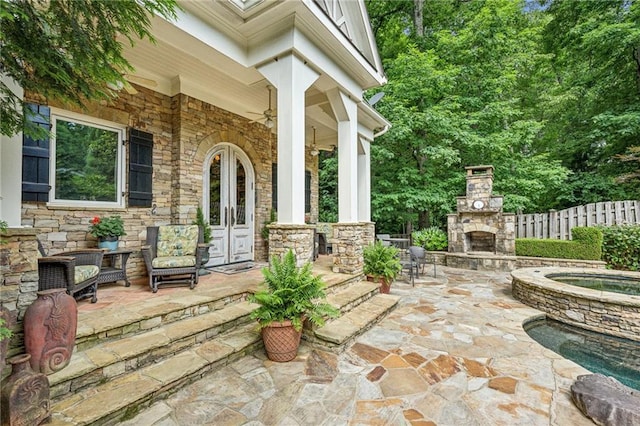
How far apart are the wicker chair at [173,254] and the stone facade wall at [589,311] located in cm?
500

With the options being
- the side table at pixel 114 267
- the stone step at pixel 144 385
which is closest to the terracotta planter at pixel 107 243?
the side table at pixel 114 267

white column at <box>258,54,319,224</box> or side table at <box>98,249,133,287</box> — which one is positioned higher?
white column at <box>258,54,319,224</box>

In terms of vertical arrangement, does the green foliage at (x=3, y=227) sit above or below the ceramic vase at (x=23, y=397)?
above

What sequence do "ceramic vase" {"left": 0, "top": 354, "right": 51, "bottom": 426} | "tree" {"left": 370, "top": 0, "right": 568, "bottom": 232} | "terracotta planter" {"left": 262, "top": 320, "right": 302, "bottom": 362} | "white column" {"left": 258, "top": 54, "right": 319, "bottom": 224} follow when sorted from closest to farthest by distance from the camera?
"ceramic vase" {"left": 0, "top": 354, "right": 51, "bottom": 426} → "terracotta planter" {"left": 262, "top": 320, "right": 302, "bottom": 362} → "white column" {"left": 258, "top": 54, "right": 319, "bottom": 224} → "tree" {"left": 370, "top": 0, "right": 568, "bottom": 232}

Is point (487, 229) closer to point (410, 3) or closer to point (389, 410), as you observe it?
point (389, 410)

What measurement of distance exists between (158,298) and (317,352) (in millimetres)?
1909

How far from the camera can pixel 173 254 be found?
158 inches

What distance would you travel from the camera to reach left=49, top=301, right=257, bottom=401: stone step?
1.84m

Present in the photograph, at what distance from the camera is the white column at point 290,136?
10.8 ft

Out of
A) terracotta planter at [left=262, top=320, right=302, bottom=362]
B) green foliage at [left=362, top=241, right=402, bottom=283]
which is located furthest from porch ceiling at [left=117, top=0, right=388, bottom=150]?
terracotta planter at [left=262, top=320, right=302, bottom=362]

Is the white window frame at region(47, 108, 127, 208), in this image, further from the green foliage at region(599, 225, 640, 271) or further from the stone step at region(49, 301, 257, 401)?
the green foliage at region(599, 225, 640, 271)

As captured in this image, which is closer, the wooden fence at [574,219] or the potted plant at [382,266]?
the potted plant at [382,266]

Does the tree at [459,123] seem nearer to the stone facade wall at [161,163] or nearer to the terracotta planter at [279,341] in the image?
the stone facade wall at [161,163]

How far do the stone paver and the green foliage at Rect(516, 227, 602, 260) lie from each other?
4.70 meters
